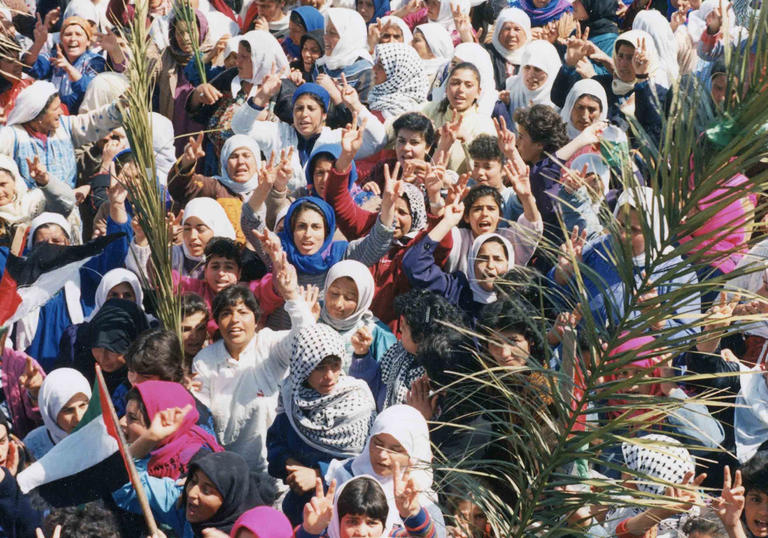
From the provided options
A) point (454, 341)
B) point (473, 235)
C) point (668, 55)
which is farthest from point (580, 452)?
point (668, 55)

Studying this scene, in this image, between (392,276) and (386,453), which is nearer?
(386,453)

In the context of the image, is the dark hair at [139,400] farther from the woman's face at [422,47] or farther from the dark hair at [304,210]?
the woman's face at [422,47]

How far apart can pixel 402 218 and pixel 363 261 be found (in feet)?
1.10

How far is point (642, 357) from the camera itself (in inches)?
110

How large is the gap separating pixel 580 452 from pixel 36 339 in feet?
14.3

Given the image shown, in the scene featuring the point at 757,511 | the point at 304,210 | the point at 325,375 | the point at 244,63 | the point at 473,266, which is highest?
the point at 244,63

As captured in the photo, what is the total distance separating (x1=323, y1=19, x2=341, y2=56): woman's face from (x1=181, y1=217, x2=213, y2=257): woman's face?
2465mm

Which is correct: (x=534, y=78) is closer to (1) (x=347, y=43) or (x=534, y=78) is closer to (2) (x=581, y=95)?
(2) (x=581, y=95)

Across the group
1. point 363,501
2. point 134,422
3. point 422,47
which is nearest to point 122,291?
point 134,422

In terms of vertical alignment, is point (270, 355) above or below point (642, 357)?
below

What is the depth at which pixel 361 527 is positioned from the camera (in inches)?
179

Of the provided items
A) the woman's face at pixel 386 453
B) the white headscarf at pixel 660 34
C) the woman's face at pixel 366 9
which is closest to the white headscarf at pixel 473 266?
the woman's face at pixel 386 453

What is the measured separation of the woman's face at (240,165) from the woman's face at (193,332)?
1514 millimetres

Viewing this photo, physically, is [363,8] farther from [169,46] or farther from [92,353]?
[92,353]
